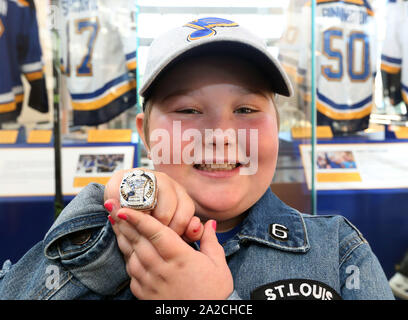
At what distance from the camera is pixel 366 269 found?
0.39 metres

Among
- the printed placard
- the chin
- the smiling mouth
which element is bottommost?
the printed placard

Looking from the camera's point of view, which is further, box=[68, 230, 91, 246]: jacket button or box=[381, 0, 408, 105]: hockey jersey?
box=[381, 0, 408, 105]: hockey jersey

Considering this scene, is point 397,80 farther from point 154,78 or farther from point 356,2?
point 154,78

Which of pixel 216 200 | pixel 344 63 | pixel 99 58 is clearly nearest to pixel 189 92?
pixel 216 200

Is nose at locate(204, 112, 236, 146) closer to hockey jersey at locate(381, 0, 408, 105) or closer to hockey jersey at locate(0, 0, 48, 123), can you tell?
hockey jersey at locate(0, 0, 48, 123)

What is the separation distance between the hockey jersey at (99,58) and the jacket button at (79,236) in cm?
114

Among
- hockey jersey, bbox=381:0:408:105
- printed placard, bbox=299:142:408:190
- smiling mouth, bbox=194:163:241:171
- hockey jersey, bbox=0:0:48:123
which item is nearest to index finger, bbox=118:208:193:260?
smiling mouth, bbox=194:163:241:171

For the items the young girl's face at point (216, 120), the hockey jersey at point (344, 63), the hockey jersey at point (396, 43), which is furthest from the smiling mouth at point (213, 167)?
the hockey jersey at point (396, 43)

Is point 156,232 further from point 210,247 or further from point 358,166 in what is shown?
point 358,166

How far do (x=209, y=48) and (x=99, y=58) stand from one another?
120 cm

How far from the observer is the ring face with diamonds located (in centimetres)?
29

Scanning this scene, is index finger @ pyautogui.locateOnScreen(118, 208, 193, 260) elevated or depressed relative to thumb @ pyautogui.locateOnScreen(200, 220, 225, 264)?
elevated

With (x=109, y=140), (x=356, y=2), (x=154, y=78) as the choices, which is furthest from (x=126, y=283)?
(x=356, y=2)

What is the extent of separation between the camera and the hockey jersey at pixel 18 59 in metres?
1.33
